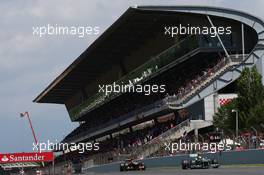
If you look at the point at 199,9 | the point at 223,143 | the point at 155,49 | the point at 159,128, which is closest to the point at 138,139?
the point at 159,128

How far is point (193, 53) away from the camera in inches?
2457

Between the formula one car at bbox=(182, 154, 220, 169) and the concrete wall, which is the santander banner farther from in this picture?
the formula one car at bbox=(182, 154, 220, 169)

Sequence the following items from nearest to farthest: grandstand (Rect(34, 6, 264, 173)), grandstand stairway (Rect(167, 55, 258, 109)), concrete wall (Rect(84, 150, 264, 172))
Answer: concrete wall (Rect(84, 150, 264, 172)) < grandstand stairway (Rect(167, 55, 258, 109)) < grandstand (Rect(34, 6, 264, 173))

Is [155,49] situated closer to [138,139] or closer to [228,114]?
[138,139]

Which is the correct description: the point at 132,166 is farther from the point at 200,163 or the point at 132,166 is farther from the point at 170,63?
the point at 170,63

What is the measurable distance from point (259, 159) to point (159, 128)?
1017 inches

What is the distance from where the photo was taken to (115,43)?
75.0 m

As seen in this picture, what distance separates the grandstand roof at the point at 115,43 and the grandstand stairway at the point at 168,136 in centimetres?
972

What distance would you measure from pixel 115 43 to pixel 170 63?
35.5 ft

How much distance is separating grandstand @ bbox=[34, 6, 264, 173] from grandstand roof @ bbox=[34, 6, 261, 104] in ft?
0.29

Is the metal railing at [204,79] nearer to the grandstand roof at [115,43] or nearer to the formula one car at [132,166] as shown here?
the grandstand roof at [115,43]

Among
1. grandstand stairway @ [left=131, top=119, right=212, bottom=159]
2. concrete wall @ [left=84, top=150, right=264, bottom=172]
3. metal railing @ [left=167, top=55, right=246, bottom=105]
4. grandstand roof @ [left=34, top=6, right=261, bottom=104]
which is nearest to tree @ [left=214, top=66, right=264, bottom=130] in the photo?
concrete wall @ [left=84, top=150, right=264, bottom=172]

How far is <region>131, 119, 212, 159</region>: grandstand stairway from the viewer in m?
58.2

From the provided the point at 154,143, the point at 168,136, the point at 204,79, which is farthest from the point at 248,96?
the point at 154,143
